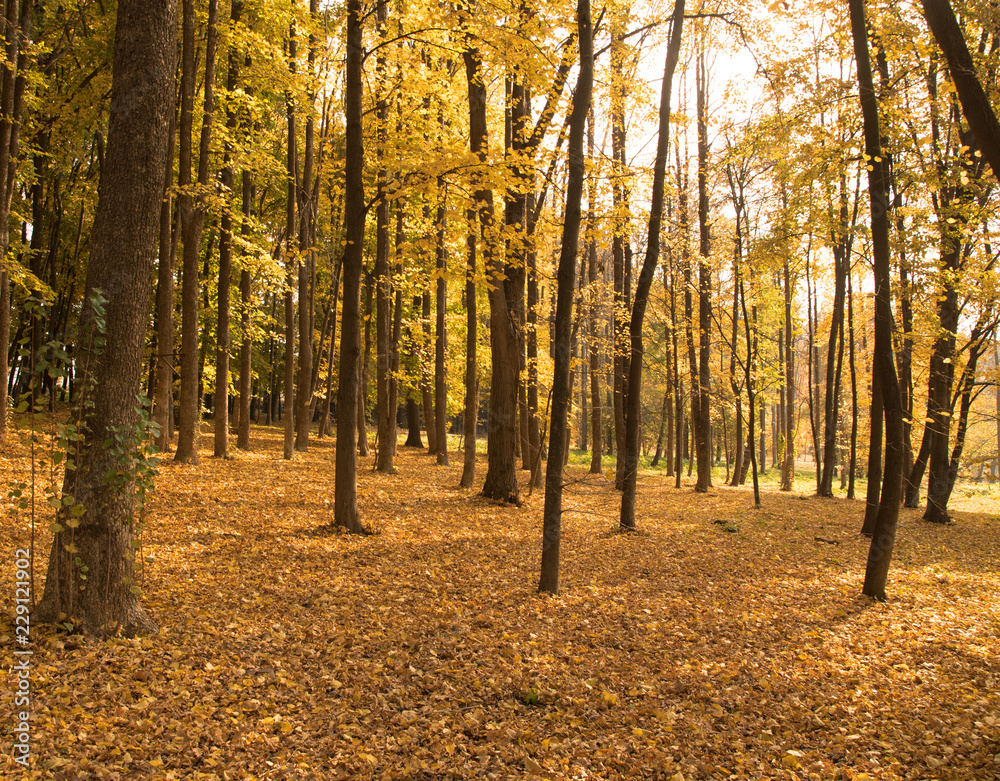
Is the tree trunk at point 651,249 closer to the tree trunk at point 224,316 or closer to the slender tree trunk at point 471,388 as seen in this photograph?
the slender tree trunk at point 471,388

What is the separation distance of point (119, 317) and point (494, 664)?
3.84 meters

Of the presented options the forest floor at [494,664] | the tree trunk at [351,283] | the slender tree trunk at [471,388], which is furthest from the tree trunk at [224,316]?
the tree trunk at [351,283]

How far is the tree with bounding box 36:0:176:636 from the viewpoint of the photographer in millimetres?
3906

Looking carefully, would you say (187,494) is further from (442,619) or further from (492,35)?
(492,35)

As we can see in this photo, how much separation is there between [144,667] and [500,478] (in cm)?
773

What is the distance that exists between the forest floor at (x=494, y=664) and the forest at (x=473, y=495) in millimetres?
33

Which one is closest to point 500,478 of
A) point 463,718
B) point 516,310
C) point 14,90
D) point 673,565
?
point 516,310

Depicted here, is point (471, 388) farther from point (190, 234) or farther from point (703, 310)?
point (703, 310)

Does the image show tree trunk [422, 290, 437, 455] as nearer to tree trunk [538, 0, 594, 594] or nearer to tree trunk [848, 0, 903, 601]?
tree trunk [538, 0, 594, 594]

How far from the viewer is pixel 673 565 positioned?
7953mm

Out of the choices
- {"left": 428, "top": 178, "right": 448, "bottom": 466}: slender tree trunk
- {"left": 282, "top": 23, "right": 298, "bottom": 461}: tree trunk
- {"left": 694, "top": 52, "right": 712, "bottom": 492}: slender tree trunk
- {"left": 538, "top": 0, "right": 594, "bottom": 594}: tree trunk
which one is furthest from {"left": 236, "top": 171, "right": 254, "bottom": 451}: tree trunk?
{"left": 694, "top": 52, "right": 712, "bottom": 492}: slender tree trunk

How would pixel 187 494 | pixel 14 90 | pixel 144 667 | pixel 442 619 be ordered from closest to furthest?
pixel 144 667
pixel 442 619
pixel 187 494
pixel 14 90

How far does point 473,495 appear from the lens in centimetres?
1174

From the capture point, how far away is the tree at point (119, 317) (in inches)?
154
